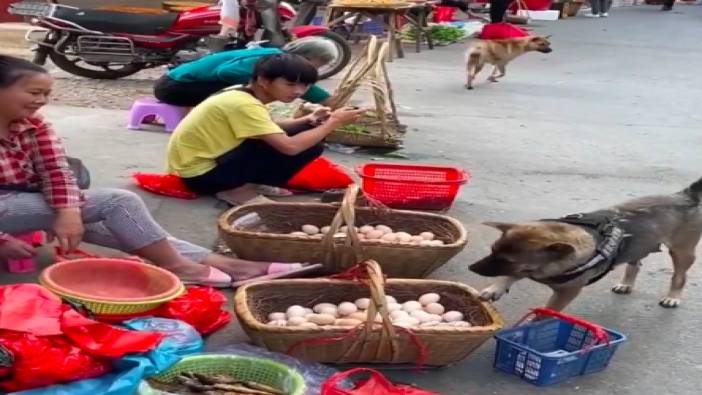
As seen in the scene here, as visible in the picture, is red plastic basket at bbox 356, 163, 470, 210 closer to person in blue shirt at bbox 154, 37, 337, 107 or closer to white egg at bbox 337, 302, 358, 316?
person in blue shirt at bbox 154, 37, 337, 107

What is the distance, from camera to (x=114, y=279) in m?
3.40

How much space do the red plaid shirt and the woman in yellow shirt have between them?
125 cm

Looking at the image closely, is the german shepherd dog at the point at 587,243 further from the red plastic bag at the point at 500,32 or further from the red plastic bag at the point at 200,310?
the red plastic bag at the point at 500,32

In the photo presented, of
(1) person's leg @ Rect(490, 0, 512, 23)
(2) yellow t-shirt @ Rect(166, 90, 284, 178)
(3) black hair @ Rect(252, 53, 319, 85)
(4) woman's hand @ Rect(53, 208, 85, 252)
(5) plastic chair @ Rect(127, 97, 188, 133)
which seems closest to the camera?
(4) woman's hand @ Rect(53, 208, 85, 252)

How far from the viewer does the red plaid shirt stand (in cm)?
358

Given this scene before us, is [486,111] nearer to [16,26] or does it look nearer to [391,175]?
[391,175]

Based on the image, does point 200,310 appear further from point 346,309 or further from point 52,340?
point 52,340

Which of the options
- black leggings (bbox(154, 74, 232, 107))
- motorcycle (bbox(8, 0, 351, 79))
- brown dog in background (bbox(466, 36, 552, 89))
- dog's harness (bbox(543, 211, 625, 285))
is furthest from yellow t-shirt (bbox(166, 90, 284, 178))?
brown dog in background (bbox(466, 36, 552, 89))

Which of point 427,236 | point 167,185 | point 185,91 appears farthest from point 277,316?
point 185,91

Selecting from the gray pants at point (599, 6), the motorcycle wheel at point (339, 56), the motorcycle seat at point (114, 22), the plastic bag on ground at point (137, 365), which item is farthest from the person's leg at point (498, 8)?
the plastic bag on ground at point (137, 365)

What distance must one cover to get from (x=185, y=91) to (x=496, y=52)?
18.4ft

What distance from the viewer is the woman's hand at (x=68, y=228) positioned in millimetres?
3537

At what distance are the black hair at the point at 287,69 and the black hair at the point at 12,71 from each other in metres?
1.40

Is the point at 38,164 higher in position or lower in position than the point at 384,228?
higher
